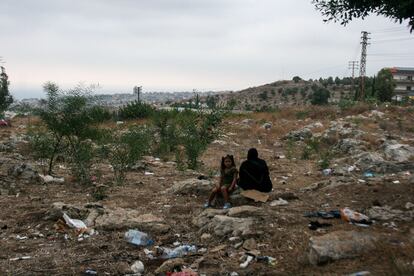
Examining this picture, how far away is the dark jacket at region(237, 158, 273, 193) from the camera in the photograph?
266 inches

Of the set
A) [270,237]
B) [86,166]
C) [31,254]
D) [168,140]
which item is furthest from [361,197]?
[168,140]

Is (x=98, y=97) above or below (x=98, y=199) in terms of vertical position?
above

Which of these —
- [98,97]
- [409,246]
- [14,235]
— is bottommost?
[14,235]

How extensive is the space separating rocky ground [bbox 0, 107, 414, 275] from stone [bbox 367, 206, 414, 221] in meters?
0.01

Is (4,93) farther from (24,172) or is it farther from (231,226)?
(231,226)

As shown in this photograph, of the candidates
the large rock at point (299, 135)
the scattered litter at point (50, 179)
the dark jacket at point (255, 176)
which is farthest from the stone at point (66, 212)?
the large rock at point (299, 135)

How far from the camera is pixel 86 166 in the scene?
9.08m

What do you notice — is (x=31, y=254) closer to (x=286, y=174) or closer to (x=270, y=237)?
(x=270, y=237)

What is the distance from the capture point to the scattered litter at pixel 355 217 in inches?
219

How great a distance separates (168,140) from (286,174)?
4793 mm

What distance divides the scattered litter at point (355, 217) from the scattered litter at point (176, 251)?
1936 mm

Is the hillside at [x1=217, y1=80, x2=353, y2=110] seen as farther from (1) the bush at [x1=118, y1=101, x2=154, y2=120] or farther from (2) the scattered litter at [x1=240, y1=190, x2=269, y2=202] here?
(2) the scattered litter at [x1=240, y1=190, x2=269, y2=202]

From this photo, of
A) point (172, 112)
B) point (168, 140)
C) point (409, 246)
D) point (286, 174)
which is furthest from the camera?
point (172, 112)

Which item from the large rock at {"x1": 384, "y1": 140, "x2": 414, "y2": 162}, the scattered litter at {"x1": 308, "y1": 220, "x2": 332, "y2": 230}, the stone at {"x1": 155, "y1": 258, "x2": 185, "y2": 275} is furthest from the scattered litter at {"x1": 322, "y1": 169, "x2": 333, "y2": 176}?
the stone at {"x1": 155, "y1": 258, "x2": 185, "y2": 275}
